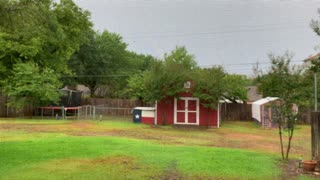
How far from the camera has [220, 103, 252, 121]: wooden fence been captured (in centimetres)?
3612

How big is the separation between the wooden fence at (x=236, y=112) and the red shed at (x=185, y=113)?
6.93 meters

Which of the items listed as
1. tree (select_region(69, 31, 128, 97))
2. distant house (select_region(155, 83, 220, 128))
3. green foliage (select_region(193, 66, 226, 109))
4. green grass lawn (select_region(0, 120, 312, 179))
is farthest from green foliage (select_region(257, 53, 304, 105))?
tree (select_region(69, 31, 128, 97))

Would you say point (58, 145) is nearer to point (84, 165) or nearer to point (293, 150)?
point (84, 165)

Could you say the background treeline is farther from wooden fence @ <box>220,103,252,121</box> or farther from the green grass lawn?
the green grass lawn

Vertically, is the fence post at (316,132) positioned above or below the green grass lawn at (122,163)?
above

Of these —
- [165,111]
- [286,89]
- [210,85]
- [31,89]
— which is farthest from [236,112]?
[286,89]

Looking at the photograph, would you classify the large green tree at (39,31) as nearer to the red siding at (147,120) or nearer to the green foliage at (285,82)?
the green foliage at (285,82)

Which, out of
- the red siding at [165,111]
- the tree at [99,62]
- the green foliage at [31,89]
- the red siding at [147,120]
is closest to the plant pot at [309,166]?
the red siding at [165,111]

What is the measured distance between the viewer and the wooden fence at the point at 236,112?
36.1 m

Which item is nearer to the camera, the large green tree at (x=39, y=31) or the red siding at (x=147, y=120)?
the large green tree at (x=39, y=31)

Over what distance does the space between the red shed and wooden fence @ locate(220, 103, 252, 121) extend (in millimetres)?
6932

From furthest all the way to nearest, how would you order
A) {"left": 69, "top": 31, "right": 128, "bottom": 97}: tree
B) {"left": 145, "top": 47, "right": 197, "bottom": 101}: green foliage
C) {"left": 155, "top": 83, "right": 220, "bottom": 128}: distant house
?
{"left": 69, "top": 31, "right": 128, "bottom": 97}: tree, {"left": 155, "top": 83, "right": 220, "bottom": 128}: distant house, {"left": 145, "top": 47, "right": 197, "bottom": 101}: green foliage

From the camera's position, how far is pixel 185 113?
29.4 m

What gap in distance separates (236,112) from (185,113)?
9.23 meters
